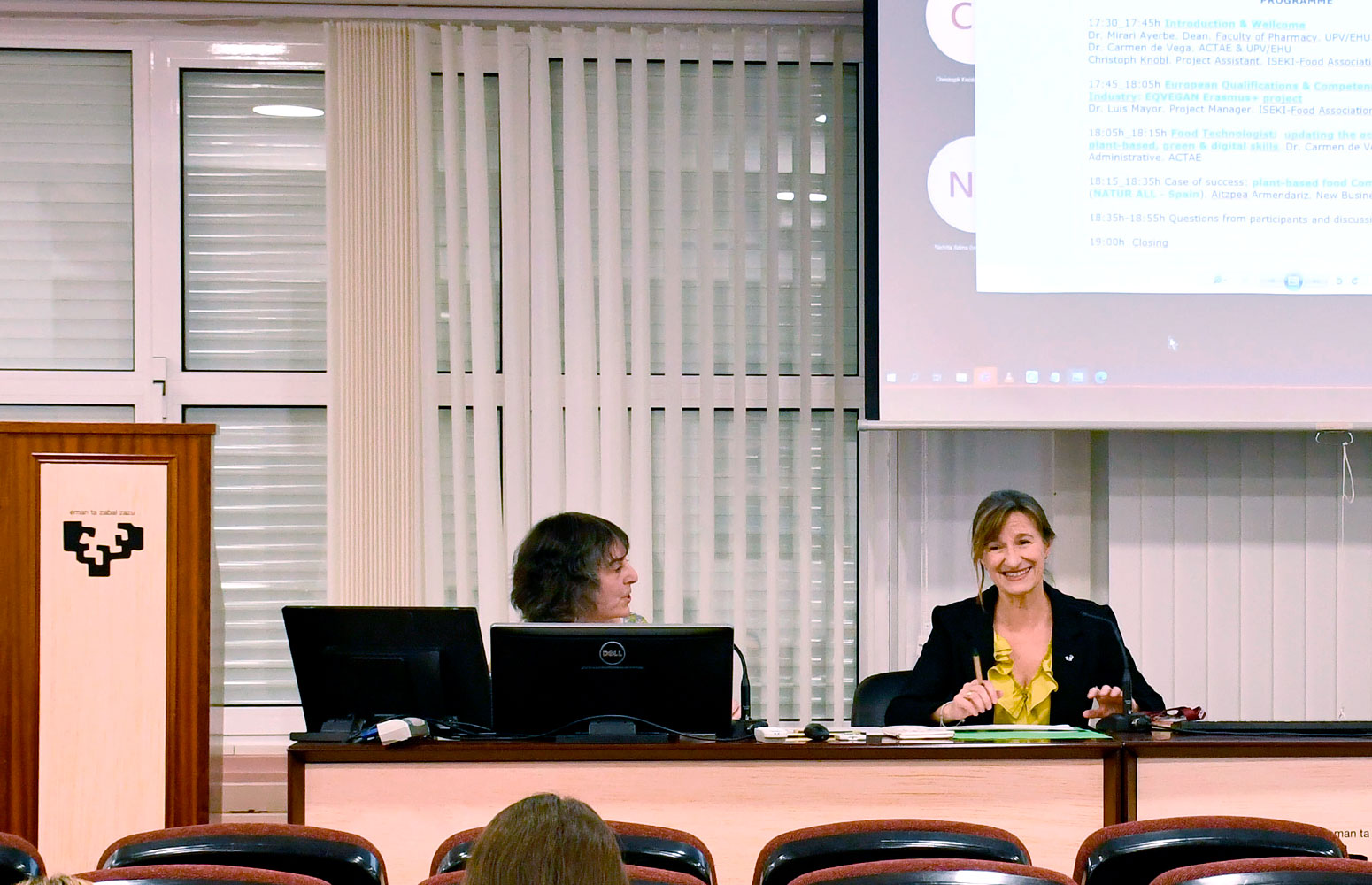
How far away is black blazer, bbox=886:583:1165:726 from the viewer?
3549mm

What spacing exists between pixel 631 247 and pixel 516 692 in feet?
7.65

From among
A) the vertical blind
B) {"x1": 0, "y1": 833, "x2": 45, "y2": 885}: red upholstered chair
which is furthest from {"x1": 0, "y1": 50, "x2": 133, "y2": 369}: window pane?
{"x1": 0, "y1": 833, "x2": 45, "y2": 885}: red upholstered chair

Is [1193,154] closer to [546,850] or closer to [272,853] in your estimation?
[272,853]

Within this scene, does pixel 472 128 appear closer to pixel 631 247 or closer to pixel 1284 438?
pixel 631 247

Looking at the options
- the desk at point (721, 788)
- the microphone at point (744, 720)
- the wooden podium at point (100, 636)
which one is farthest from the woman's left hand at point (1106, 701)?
the wooden podium at point (100, 636)

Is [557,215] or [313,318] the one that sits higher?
[557,215]

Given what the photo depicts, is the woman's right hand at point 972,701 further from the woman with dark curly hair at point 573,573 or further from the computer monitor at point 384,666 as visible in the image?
the computer monitor at point 384,666

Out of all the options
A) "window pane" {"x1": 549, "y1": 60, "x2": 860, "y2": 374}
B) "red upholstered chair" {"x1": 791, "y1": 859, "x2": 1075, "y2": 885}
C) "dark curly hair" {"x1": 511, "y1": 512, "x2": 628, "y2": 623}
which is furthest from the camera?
"window pane" {"x1": 549, "y1": 60, "x2": 860, "y2": 374}

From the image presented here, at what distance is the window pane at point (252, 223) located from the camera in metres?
4.87

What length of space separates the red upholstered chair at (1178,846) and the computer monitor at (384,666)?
142 cm

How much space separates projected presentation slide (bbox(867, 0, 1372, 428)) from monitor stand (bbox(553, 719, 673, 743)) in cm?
188

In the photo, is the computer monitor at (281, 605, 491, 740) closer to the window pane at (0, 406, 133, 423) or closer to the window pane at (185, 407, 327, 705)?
the window pane at (185, 407, 327, 705)

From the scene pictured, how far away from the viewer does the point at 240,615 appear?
486cm

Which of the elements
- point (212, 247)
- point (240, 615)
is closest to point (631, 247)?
point (212, 247)
